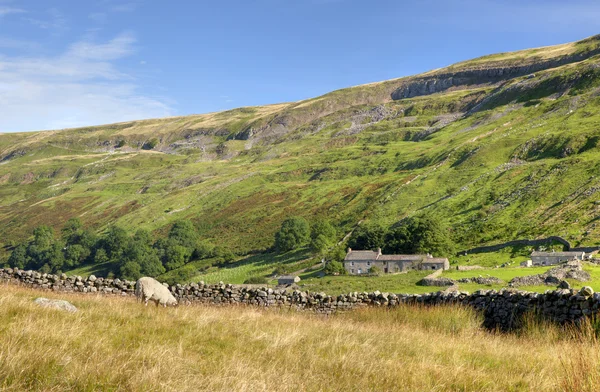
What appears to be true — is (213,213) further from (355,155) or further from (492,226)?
(492,226)

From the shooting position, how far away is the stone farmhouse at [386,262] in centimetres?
6938

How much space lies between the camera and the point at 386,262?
78.8m

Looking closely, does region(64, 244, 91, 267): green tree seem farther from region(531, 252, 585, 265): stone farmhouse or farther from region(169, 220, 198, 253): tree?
region(531, 252, 585, 265): stone farmhouse

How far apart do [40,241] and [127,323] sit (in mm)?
153509

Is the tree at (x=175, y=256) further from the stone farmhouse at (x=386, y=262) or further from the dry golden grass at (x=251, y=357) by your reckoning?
the dry golden grass at (x=251, y=357)

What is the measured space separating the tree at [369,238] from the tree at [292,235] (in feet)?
46.5

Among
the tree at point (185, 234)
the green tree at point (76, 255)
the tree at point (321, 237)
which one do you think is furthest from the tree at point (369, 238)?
the green tree at point (76, 255)

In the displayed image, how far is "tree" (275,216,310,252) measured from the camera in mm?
104812

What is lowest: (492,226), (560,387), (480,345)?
(492,226)

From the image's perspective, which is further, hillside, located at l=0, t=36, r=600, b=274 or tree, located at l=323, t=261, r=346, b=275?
hillside, located at l=0, t=36, r=600, b=274

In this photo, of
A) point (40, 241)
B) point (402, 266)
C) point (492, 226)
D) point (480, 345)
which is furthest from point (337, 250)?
point (40, 241)

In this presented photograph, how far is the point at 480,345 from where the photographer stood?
10523 millimetres

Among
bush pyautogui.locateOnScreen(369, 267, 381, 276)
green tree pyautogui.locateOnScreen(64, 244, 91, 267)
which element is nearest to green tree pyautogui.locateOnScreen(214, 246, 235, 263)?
bush pyautogui.locateOnScreen(369, 267, 381, 276)

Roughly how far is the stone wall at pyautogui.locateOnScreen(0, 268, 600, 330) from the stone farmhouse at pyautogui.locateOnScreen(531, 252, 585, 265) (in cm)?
4083
